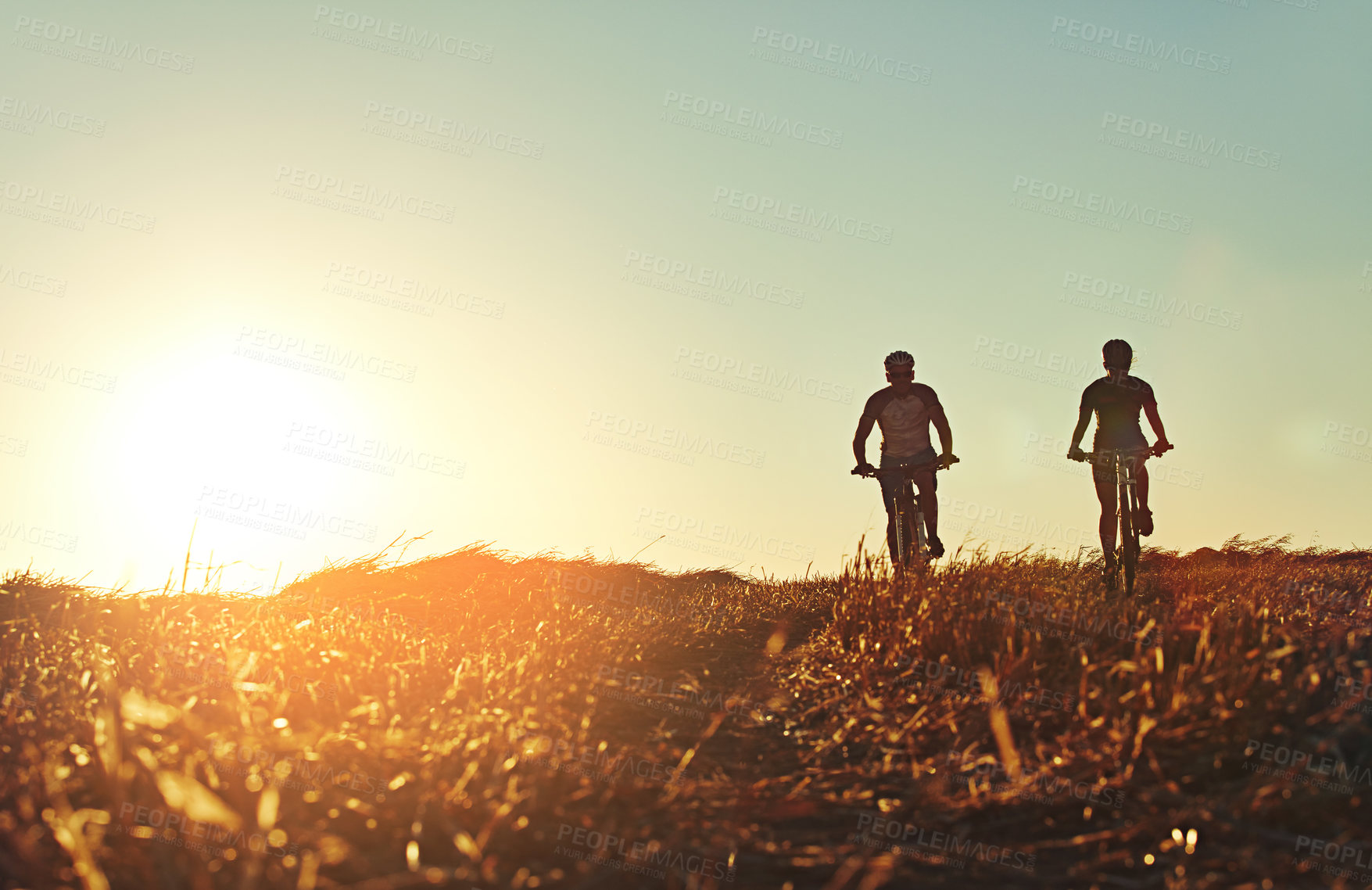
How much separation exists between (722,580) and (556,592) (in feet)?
14.1

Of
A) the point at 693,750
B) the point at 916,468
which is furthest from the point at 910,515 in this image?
the point at 693,750

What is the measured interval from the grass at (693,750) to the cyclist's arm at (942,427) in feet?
8.41

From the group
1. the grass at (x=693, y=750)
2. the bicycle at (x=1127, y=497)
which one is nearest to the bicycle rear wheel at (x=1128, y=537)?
the bicycle at (x=1127, y=497)

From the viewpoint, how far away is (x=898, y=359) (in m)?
9.02

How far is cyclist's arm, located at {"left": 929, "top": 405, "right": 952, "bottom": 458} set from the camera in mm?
8875

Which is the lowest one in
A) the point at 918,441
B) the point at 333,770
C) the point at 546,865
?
A: the point at 546,865

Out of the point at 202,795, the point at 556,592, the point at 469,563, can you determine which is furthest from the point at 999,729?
the point at 469,563

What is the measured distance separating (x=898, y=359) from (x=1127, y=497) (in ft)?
7.89

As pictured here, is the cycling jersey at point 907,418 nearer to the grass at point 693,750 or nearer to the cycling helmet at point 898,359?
the cycling helmet at point 898,359

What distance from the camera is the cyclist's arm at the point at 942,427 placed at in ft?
29.1

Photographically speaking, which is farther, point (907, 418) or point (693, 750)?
point (907, 418)

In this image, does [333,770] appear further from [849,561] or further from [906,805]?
[849,561]

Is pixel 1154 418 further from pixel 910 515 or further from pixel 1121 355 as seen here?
pixel 910 515

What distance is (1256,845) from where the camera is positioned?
3094 millimetres
